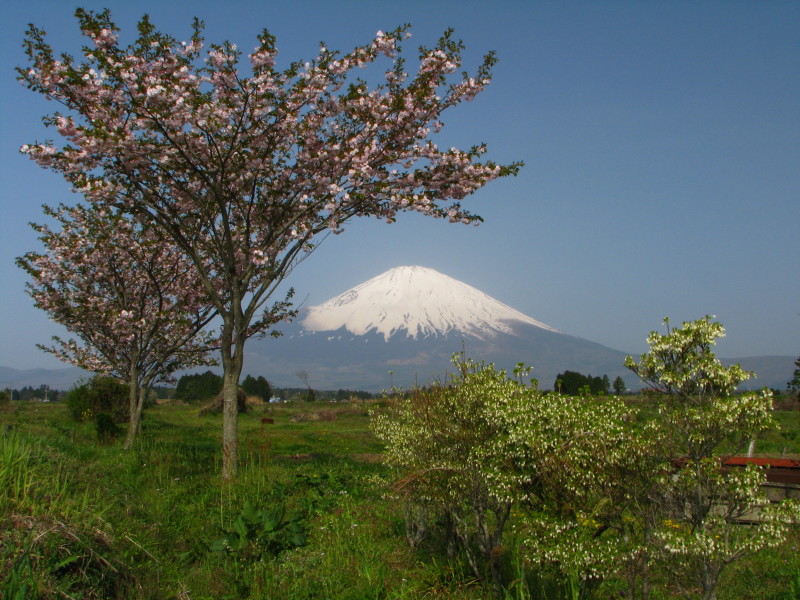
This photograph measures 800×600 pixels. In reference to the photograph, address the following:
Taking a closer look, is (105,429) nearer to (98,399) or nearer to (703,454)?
(98,399)

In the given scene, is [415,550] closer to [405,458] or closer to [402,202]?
[405,458]

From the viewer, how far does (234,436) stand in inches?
482

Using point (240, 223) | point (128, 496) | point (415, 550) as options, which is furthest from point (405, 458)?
point (240, 223)

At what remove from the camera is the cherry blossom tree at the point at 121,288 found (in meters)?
17.5

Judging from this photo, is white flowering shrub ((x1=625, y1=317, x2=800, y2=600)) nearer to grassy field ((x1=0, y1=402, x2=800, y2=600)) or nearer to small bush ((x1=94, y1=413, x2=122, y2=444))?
grassy field ((x1=0, y1=402, x2=800, y2=600))

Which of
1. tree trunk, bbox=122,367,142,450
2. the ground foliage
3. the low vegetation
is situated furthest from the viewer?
tree trunk, bbox=122,367,142,450

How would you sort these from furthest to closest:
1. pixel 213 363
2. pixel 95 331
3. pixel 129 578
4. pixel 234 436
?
pixel 213 363 → pixel 95 331 → pixel 234 436 → pixel 129 578

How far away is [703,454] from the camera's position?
5488 millimetres

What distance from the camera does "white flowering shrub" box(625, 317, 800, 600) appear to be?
5055mm

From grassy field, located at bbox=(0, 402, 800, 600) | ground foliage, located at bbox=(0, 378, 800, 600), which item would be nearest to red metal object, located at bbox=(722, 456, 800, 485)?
grassy field, located at bbox=(0, 402, 800, 600)

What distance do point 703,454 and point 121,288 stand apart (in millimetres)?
18014

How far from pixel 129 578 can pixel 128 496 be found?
3.78 m

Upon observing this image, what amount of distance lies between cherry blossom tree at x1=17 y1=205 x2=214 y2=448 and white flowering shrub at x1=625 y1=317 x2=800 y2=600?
14.5 meters

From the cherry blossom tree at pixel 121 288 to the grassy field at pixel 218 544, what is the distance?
268 inches
